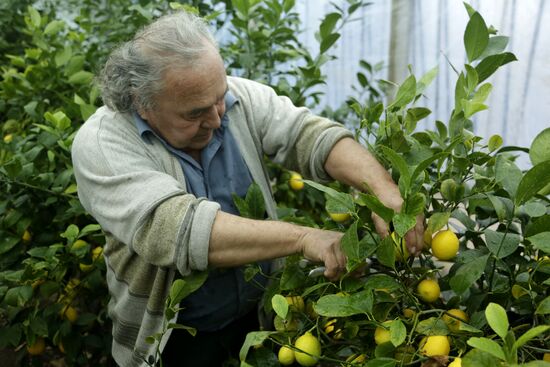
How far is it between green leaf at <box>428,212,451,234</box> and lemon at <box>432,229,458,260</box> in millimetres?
14

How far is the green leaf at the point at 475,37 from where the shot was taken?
86 cm

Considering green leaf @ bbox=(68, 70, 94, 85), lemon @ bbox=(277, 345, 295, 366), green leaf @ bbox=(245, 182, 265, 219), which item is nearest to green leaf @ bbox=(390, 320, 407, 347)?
lemon @ bbox=(277, 345, 295, 366)

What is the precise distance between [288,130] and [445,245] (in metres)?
0.58

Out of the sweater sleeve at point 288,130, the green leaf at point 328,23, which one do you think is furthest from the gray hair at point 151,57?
the green leaf at point 328,23

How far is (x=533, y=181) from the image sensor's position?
70cm

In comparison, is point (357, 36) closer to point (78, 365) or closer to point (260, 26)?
point (260, 26)

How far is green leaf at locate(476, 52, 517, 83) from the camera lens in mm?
876

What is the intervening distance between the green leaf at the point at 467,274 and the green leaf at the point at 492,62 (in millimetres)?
299

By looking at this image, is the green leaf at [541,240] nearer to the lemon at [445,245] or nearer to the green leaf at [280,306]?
the lemon at [445,245]

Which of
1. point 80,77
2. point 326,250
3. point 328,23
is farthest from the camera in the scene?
point 80,77

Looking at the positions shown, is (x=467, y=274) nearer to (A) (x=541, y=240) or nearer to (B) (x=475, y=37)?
(A) (x=541, y=240)

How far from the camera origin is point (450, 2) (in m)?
2.96

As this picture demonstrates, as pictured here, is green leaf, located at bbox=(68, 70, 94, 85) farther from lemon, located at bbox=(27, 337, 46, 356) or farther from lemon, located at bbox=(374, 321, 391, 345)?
lemon, located at bbox=(374, 321, 391, 345)

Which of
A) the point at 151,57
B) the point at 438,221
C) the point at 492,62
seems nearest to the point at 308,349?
the point at 438,221
